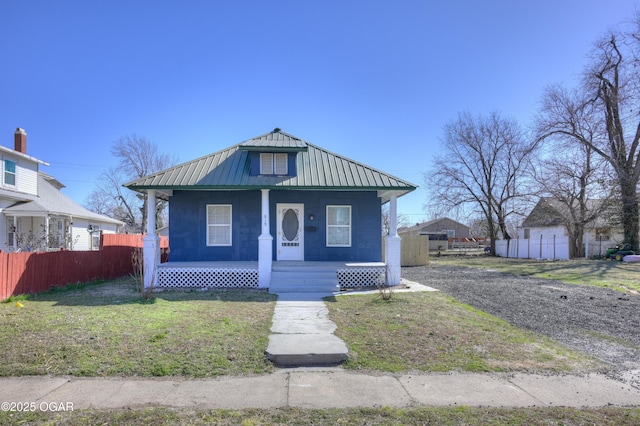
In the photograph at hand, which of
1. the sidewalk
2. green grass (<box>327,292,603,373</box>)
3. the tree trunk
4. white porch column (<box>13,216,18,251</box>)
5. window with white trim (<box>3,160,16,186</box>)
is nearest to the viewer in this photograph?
the sidewalk

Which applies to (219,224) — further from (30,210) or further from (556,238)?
(556,238)

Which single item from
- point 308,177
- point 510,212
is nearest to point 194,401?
point 308,177

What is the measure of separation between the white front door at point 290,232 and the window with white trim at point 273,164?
1444 mm

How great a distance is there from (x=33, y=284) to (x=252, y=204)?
674 centimetres

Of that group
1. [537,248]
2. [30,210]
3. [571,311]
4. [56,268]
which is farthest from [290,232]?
[537,248]

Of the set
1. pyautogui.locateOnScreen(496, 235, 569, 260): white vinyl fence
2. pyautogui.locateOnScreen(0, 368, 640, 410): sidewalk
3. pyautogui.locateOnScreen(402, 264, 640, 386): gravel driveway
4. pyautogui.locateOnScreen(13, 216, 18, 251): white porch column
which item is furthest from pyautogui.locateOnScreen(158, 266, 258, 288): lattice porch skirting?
pyautogui.locateOnScreen(496, 235, 569, 260): white vinyl fence

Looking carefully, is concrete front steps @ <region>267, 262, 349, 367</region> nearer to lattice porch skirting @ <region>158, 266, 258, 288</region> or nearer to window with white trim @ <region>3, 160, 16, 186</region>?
lattice porch skirting @ <region>158, 266, 258, 288</region>

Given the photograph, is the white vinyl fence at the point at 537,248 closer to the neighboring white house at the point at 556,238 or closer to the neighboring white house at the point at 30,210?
the neighboring white house at the point at 556,238

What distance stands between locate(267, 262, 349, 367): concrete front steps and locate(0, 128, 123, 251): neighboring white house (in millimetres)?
12733

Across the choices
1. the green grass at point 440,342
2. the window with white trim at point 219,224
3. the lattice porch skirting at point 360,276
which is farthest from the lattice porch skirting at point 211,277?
the green grass at point 440,342

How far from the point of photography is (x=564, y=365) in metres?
5.33

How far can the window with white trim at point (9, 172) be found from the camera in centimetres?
1786

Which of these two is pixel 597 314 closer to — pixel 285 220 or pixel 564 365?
pixel 564 365

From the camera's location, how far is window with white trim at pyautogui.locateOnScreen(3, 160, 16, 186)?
17.9 m
